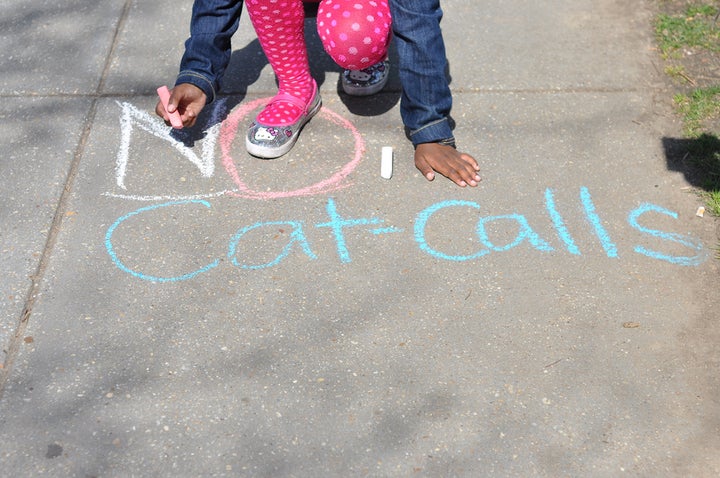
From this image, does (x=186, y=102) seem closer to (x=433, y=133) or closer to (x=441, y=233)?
(x=433, y=133)

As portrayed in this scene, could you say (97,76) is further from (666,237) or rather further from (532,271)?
(666,237)

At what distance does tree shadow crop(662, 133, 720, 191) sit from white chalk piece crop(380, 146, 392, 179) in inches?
39.7

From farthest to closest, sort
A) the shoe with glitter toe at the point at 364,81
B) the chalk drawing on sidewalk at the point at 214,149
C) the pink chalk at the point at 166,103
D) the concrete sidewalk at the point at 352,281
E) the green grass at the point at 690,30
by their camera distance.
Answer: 1. the green grass at the point at 690,30
2. the shoe with glitter toe at the point at 364,81
3. the chalk drawing on sidewalk at the point at 214,149
4. the pink chalk at the point at 166,103
5. the concrete sidewalk at the point at 352,281

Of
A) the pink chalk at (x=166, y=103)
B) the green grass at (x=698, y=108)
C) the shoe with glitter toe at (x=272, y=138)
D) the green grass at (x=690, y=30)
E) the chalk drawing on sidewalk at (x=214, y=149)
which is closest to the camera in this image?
the pink chalk at (x=166, y=103)

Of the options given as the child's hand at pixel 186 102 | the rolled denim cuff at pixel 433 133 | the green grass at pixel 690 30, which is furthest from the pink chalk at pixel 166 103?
the green grass at pixel 690 30

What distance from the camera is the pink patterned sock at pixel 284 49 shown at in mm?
2725

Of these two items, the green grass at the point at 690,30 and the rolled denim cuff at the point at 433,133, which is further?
the green grass at the point at 690,30

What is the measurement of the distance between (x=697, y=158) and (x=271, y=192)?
1550mm

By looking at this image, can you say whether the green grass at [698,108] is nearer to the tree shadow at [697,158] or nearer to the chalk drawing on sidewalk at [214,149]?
the tree shadow at [697,158]

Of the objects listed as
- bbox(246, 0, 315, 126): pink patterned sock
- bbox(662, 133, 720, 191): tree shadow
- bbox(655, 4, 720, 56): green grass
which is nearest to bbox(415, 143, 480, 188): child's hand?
bbox(246, 0, 315, 126): pink patterned sock

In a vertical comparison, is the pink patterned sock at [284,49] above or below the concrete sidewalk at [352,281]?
above

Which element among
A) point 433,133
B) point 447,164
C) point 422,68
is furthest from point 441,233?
point 422,68

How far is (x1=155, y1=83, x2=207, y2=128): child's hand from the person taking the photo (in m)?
2.65

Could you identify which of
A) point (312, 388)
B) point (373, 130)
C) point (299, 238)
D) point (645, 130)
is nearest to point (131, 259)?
point (299, 238)
